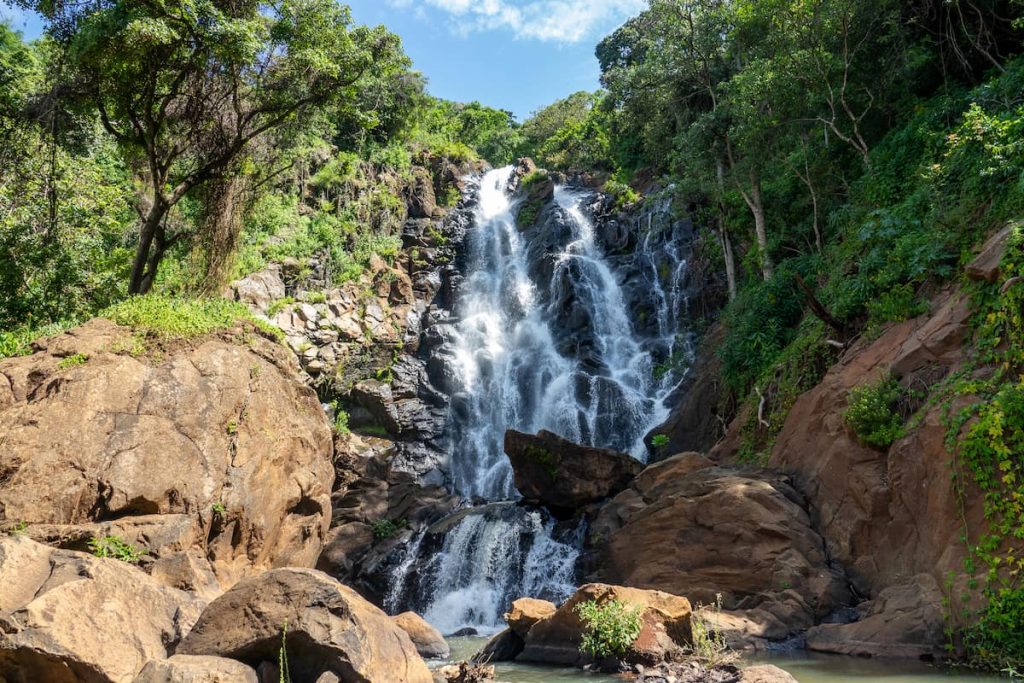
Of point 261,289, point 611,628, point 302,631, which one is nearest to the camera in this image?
point 302,631

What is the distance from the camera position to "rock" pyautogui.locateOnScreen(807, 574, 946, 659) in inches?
328

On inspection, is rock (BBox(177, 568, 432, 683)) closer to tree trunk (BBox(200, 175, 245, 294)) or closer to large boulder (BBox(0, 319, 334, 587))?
large boulder (BBox(0, 319, 334, 587))

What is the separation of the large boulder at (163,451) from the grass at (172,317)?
262 mm

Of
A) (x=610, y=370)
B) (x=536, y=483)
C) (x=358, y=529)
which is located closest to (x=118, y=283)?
(x=358, y=529)

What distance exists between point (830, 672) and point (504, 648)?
15.7ft

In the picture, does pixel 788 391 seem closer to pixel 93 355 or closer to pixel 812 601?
pixel 812 601

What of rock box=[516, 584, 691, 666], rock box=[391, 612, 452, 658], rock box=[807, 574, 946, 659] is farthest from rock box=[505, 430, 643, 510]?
rock box=[807, 574, 946, 659]

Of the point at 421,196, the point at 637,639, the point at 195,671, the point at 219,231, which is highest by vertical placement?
the point at 421,196

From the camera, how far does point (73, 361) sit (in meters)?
12.7

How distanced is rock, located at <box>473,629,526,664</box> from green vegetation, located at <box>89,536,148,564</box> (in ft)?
18.1

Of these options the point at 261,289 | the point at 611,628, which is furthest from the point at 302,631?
the point at 261,289

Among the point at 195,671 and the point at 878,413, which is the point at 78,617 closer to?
the point at 195,671

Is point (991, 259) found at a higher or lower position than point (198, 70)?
lower

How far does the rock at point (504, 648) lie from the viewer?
10.7 metres
